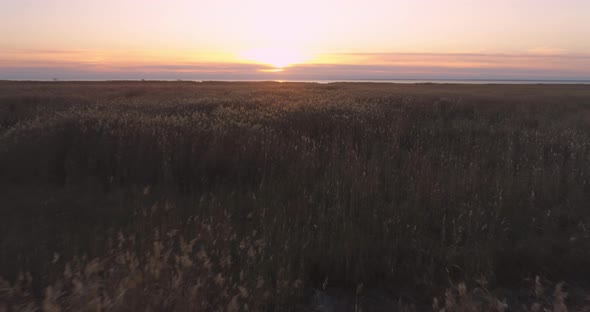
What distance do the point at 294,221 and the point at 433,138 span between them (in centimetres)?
544

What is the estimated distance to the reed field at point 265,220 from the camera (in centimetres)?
283

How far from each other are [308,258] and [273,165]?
2.29 metres

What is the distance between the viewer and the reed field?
9.30ft

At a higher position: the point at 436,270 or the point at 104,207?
the point at 104,207

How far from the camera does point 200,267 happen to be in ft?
9.74

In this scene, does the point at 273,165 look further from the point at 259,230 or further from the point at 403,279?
the point at 403,279

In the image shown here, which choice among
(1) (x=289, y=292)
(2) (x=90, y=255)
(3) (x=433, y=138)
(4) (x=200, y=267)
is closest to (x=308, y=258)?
(1) (x=289, y=292)

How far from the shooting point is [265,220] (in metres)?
4.30

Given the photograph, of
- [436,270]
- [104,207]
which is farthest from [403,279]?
[104,207]

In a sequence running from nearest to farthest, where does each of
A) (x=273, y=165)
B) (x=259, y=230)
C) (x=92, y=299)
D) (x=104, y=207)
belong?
(x=92, y=299), (x=259, y=230), (x=104, y=207), (x=273, y=165)

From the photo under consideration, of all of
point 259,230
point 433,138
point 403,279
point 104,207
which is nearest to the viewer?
point 403,279

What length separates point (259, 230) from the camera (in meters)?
4.23

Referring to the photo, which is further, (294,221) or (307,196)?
(307,196)

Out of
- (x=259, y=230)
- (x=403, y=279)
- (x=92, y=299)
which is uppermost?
(x=92, y=299)
